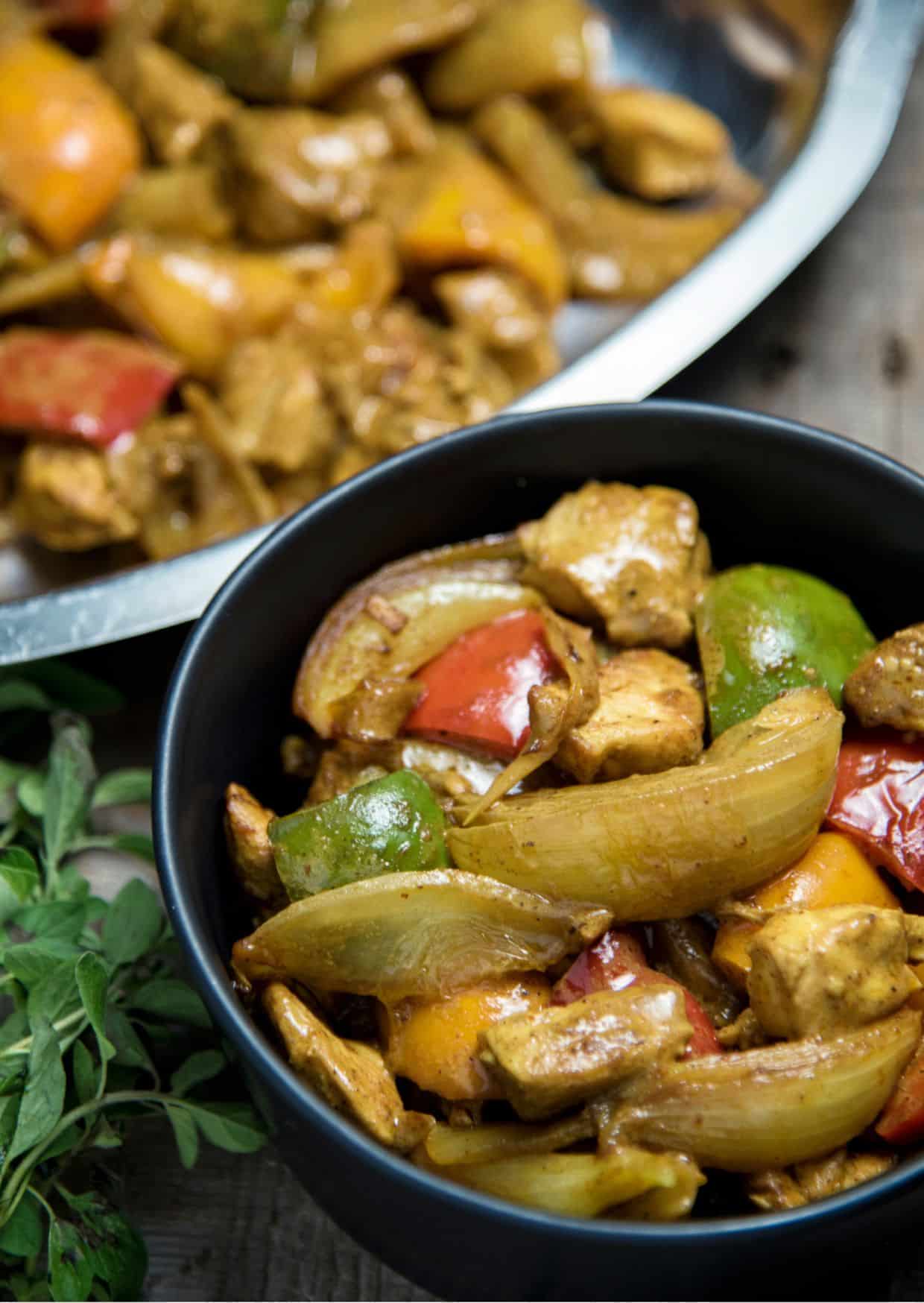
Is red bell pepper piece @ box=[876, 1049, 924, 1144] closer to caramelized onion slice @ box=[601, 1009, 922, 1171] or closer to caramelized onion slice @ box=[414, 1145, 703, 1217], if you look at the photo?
caramelized onion slice @ box=[601, 1009, 922, 1171]

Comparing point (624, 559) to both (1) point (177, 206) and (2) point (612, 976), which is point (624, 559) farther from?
(1) point (177, 206)

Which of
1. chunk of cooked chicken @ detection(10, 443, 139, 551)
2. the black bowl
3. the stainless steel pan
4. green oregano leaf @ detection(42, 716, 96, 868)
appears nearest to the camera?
the black bowl

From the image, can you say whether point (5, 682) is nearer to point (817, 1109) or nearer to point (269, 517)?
point (269, 517)

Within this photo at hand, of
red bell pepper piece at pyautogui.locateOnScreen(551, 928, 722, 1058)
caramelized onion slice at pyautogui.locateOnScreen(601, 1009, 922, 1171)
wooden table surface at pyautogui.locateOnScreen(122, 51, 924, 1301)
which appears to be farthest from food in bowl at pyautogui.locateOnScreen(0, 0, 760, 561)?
caramelized onion slice at pyautogui.locateOnScreen(601, 1009, 922, 1171)

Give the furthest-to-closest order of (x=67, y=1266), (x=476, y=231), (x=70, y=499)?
(x=476, y=231) → (x=70, y=499) → (x=67, y=1266)

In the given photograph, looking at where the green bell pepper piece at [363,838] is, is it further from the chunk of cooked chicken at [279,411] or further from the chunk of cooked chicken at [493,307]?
the chunk of cooked chicken at [493,307]

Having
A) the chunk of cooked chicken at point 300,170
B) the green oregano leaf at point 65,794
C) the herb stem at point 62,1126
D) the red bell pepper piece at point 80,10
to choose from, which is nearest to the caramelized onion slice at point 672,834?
the herb stem at point 62,1126

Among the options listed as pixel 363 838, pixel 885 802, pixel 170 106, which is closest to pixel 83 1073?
pixel 363 838
